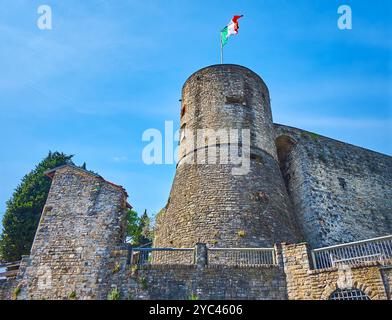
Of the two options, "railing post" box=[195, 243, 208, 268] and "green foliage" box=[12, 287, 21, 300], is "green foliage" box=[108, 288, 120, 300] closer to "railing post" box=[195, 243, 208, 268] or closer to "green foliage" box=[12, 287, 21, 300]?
"railing post" box=[195, 243, 208, 268]

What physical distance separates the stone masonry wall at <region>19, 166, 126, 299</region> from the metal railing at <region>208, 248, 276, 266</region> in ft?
11.4

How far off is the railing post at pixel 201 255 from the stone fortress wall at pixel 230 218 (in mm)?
194

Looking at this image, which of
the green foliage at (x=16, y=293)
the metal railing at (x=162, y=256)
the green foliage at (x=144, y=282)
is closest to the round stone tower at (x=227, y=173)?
the metal railing at (x=162, y=256)

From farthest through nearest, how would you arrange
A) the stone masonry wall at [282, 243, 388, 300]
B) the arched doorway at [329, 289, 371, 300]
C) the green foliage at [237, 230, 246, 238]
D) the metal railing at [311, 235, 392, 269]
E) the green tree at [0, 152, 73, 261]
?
the green tree at [0, 152, 73, 261] < the green foliage at [237, 230, 246, 238] < the metal railing at [311, 235, 392, 269] < the arched doorway at [329, 289, 371, 300] < the stone masonry wall at [282, 243, 388, 300]

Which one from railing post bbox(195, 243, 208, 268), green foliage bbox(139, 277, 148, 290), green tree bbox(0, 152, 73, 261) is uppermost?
green tree bbox(0, 152, 73, 261)

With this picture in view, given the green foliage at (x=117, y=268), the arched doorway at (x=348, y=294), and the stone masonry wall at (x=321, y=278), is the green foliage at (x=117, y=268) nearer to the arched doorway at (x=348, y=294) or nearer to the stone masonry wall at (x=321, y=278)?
the stone masonry wall at (x=321, y=278)

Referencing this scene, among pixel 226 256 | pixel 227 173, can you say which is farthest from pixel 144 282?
pixel 227 173

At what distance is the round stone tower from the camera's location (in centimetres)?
1254

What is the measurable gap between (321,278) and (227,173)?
20.7 ft

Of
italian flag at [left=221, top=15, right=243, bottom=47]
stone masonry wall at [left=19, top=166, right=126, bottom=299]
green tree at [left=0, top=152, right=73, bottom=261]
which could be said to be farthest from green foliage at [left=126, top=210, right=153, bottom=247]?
italian flag at [left=221, top=15, right=243, bottom=47]

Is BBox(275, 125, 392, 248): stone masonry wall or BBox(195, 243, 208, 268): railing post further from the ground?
BBox(275, 125, 392, 248): stone masonry wall

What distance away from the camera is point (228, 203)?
43.6 ft
